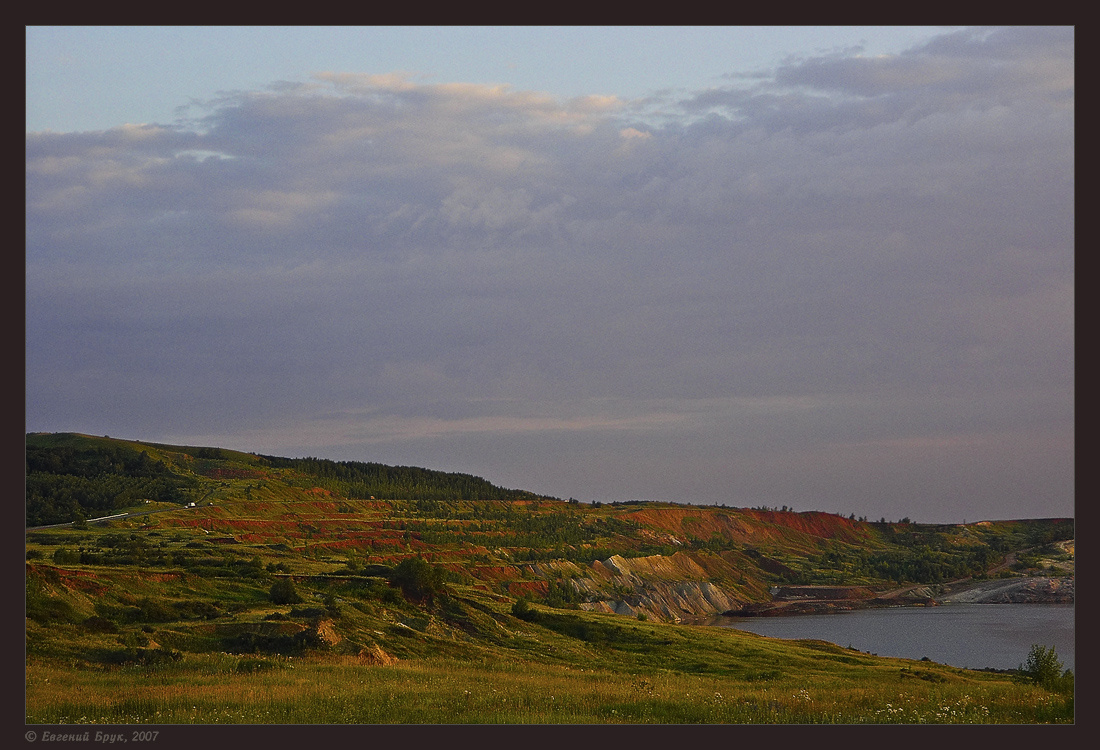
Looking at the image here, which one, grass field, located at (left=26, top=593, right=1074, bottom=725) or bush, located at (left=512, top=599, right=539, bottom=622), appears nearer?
grass field, located at (left=26, top=593, right=1074, bottom=725)

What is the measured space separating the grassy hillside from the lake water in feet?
54.2

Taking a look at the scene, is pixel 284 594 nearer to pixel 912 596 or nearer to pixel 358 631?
pixel 358 631

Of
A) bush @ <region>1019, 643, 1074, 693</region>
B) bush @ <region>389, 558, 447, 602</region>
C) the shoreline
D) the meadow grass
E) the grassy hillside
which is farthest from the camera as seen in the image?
the shoreline

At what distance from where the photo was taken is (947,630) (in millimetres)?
110000

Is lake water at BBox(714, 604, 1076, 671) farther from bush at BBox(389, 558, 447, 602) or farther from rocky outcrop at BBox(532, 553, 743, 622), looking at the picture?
bush at BBox(389, 558, 447, 602)

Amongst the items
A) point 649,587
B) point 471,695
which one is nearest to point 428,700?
point 471,695

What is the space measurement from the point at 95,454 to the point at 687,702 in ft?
351

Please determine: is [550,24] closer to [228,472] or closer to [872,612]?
[228,472]

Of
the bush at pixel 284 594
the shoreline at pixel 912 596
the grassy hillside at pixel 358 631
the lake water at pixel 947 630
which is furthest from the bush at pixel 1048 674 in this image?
the shoreline at pixel 912 596

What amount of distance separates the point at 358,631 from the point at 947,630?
8259cm

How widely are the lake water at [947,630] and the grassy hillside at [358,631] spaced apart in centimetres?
1652

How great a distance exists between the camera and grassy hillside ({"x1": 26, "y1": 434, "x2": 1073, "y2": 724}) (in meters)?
37.1

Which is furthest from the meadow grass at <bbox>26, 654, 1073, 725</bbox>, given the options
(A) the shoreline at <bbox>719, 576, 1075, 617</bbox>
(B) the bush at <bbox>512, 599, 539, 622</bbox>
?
(A) the shoreline at <bbox>719, 576, 1075, 617</bbox>
